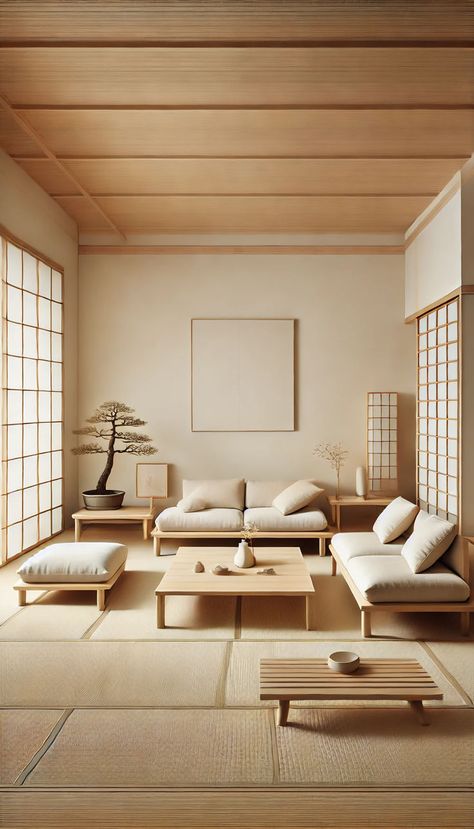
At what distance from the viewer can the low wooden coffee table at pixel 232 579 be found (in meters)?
3.68

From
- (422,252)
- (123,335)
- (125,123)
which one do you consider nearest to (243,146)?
(125,123)

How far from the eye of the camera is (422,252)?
600cm

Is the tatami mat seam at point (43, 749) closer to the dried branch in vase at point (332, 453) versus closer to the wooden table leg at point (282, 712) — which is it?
the wooden table leg at point (282, 712)

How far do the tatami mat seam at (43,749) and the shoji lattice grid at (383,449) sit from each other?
4574mm

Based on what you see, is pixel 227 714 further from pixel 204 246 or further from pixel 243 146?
pixel 204 246

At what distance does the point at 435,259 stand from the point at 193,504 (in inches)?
131

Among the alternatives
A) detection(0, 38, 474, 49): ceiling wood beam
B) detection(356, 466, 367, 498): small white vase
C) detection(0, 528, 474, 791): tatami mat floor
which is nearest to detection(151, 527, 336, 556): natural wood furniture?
detection(356, 466, 367, 498): small white vase

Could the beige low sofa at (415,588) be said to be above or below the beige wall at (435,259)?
below

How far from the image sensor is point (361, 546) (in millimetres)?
4441

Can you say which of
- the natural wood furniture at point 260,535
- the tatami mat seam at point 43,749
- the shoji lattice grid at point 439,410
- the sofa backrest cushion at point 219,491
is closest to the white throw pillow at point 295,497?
the natural wood furniture at point 260,535

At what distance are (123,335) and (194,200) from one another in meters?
1.81

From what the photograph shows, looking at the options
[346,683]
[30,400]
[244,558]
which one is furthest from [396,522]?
[30,400]

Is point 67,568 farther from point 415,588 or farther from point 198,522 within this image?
point 415,588

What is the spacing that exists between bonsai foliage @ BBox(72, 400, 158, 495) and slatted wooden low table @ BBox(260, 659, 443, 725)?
373 centimetres
